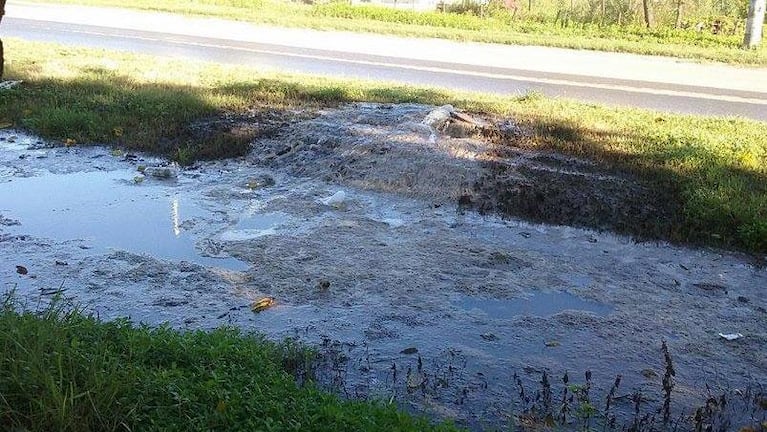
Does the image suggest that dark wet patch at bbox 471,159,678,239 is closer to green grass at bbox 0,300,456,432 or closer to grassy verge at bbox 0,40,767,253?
grassy verge at bbox 0,40,767,253

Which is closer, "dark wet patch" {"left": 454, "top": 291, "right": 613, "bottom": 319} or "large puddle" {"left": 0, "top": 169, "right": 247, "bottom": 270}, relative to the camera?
"dark wet patch" {"left": 454, "top": 291, "right": 613, "bottom": 319}

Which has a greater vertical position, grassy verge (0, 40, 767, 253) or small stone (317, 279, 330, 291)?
grassy verge (0, 40, 767, 253)

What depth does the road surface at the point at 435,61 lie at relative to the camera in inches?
510

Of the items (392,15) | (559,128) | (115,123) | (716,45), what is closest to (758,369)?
(559,128)

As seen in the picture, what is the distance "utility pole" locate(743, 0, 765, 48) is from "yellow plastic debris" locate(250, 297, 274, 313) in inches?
665

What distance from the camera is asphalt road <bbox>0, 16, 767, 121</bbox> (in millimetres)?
12461

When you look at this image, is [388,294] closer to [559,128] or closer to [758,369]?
[758,369]

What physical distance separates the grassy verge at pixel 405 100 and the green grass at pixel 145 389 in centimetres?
431

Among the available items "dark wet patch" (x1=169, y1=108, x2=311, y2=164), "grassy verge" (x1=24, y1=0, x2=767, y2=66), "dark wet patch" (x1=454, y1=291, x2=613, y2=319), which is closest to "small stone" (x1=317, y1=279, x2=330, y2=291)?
"dark wet patch" (x1=454, y1=291, x2=613, y2=319)

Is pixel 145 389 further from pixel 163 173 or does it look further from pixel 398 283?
pixel 163 173

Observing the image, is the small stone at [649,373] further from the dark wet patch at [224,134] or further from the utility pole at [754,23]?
the utility pole at [754,23]

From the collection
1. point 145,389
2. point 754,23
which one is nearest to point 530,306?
point 145,389

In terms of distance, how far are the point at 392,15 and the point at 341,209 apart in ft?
55.6

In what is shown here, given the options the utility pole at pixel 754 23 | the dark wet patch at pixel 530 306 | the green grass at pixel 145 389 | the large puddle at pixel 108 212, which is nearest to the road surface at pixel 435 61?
the utility pole at pixel 754 23
